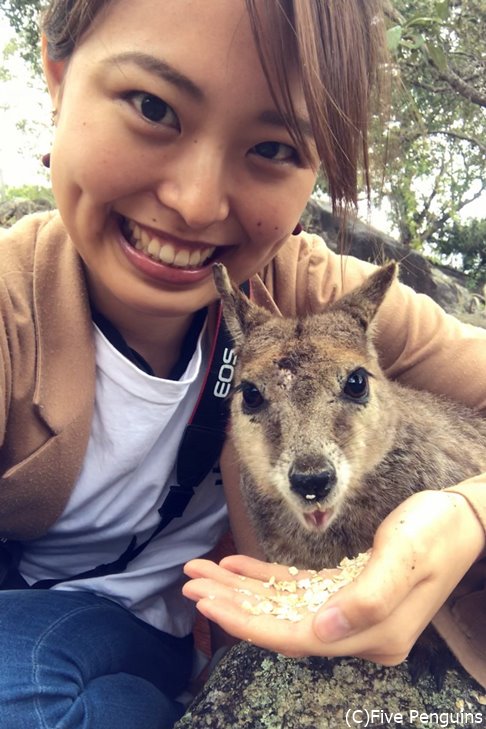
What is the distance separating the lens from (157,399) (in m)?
2.35

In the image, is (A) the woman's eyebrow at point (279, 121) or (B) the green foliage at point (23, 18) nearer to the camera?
(A) the woman's eyebrow at point (279, 121)

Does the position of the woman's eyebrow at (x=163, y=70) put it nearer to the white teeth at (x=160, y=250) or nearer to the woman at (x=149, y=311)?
the woman at (x=149, y=311)

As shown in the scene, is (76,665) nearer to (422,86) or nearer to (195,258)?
(195,258)

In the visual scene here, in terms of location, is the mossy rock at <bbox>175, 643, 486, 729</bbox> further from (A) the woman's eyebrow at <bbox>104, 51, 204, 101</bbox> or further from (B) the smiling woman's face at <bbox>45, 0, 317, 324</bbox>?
(A) the woman's eyebrow at <bbox>104, 51, 204, 101</bbox>

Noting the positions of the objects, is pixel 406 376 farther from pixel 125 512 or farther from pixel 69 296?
pixel 69 296

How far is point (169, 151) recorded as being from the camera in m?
1.78

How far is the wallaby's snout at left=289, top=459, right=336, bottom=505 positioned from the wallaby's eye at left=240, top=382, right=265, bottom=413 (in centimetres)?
44

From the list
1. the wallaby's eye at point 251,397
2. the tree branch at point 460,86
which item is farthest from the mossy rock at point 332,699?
the tree branch at point 460,86

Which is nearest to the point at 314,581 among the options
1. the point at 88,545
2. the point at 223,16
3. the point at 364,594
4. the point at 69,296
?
the point at 364,594

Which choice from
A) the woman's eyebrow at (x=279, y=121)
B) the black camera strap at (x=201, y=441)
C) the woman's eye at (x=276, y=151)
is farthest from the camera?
the black camera strap at (x=201, y=441)

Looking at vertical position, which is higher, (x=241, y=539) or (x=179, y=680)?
(x=241, y=539)

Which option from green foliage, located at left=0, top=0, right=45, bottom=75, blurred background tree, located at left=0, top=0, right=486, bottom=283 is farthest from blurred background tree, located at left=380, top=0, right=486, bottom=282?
green foliage, located at left=0, top=0, right=45, bottom=75

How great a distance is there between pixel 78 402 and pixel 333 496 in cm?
95

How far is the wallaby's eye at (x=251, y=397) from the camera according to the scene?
2205mm
